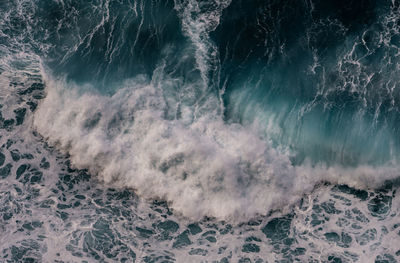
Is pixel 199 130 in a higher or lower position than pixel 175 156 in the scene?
higher

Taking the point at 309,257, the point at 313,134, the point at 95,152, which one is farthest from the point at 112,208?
the point at 313,134

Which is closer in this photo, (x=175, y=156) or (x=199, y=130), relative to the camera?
(x=175, y=156)

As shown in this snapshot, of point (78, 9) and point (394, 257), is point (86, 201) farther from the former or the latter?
point (394, 257)

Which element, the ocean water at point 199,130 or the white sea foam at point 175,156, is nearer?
the ocean water at point 199,130

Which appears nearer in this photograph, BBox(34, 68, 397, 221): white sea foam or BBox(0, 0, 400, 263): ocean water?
BBox(0, 0, 400, 263): ocean water
